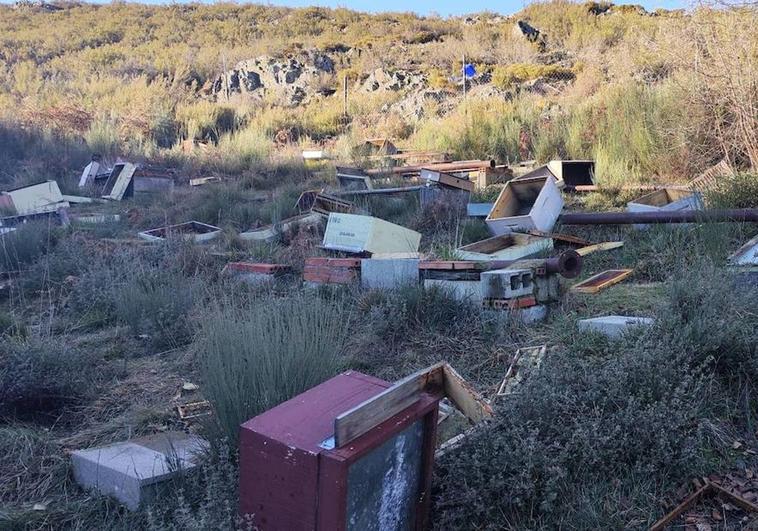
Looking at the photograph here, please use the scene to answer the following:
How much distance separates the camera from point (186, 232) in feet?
Answer: 26.7

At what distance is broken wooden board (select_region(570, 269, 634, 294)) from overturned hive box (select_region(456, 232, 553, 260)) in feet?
1.87

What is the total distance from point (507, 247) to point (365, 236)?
136 centimetres

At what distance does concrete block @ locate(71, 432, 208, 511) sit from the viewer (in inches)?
101

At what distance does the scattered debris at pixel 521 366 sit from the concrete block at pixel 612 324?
33 cm

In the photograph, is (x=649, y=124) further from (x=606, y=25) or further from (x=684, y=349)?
(x=606, y=25)

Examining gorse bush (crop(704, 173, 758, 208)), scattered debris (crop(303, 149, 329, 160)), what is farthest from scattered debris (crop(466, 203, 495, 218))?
scattered debris (crop(303, 149, 329, 160))

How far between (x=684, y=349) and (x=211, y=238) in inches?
227

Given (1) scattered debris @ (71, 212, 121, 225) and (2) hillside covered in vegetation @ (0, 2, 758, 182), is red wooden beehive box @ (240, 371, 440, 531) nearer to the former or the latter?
(2) hillside covered in vegetation @ (0, 2, 758, 182)

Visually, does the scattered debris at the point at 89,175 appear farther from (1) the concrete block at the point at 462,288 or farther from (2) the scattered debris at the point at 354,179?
(1) the concrete block at the point at 462,288

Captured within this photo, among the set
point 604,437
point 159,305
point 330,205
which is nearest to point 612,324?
point 604,437

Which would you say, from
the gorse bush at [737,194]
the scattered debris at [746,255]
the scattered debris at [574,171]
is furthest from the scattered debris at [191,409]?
the scattered debris at [574,171]

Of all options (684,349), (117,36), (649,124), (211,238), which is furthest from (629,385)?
(117,36)

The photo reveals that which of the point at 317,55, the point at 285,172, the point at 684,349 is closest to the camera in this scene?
the point at 684,349

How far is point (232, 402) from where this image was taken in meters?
2.66
